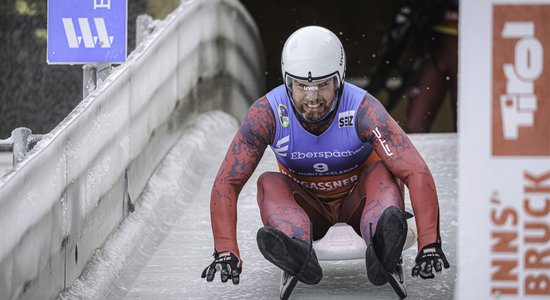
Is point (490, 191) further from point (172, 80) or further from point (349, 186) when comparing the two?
point (172, 80)

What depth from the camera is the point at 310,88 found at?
16.4ft

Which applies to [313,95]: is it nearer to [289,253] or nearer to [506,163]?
[289,253]

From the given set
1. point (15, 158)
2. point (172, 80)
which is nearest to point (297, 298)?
point (15, 158)

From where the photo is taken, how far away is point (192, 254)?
5.93 metres

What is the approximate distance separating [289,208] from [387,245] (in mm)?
566

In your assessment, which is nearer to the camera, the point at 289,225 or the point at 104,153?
the point at 289,225

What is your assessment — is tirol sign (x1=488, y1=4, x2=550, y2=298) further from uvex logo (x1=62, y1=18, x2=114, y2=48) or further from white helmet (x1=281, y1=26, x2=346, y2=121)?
uvex logo (x1=62, y1=18, x2=114, y2=48)

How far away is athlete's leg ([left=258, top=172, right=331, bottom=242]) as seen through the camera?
4863mm

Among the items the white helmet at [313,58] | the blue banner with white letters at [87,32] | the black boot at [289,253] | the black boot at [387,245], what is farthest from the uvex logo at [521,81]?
the blue banner with white letters at [87,32]

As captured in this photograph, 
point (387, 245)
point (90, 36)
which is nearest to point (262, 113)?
point (387, 245)

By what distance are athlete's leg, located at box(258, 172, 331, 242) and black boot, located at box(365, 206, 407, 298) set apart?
0.31m

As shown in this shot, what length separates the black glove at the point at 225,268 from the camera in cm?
468

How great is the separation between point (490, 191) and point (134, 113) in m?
3.60

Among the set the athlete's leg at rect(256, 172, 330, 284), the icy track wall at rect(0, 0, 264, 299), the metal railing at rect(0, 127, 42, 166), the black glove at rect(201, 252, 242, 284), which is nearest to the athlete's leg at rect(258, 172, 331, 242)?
the athlete's leg at rect(256, 172, 330, 284)
